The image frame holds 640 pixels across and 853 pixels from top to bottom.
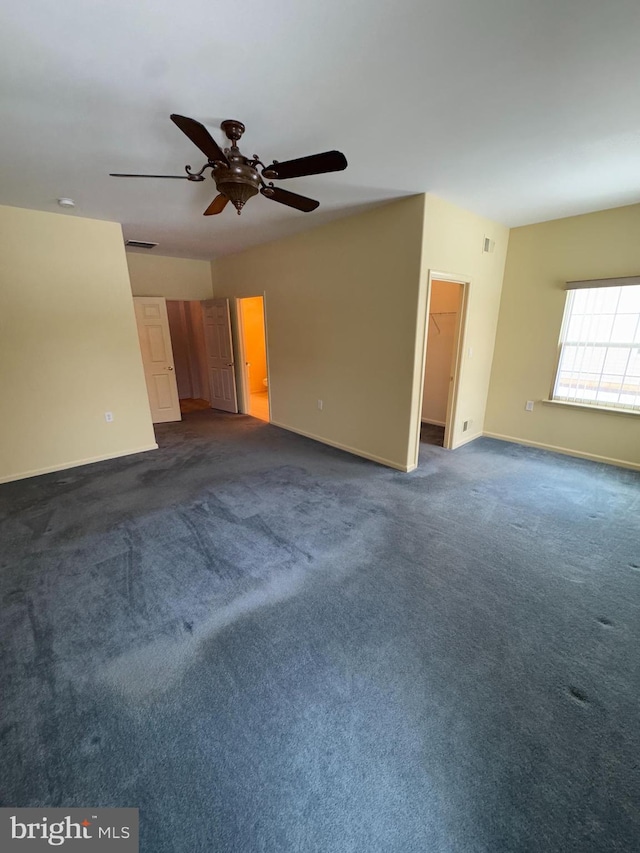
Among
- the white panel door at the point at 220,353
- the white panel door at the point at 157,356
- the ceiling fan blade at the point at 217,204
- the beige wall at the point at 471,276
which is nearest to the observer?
the ceiling fan blade at the point at 217,204

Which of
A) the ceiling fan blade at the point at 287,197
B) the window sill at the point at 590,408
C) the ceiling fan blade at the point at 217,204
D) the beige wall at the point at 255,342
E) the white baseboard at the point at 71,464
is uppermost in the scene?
the ceiling fan blade at the point at 217,204

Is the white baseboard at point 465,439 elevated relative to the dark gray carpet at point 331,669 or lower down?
elevated

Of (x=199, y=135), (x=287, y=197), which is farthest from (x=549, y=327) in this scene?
(x=199, y=135)

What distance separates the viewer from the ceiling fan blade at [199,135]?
1.49 m

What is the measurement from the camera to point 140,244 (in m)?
4.81

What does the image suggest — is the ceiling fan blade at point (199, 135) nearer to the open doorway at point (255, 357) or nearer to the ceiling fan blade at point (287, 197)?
the ceiling fan blade at point (287, 197)

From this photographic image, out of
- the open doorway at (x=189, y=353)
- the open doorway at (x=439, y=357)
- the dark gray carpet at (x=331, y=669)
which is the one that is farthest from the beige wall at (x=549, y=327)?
the open doorway at (x=189, y=353)

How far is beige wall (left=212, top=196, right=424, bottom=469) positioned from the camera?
3418mm

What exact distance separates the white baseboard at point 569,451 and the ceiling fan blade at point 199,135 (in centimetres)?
451

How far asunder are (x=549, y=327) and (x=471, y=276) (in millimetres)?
1207

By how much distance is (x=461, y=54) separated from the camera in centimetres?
149

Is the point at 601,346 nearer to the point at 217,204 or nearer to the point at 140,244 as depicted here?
the point at 217,204

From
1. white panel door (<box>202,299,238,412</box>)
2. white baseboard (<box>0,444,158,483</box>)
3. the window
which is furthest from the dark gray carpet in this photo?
white panel door (<box>202,299,238,412</box>)

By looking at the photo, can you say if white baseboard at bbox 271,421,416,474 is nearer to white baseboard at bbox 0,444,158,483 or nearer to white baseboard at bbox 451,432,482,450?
white baseboard at bbox 451,432,482,450
